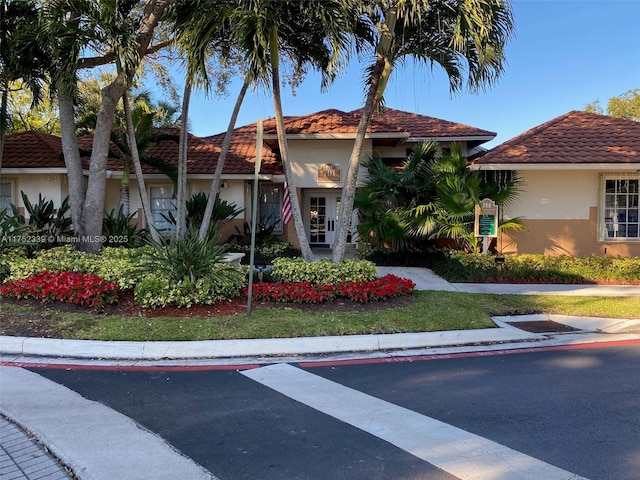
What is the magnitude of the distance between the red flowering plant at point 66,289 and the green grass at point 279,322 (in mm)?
317

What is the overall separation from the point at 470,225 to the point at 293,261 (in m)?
5.62

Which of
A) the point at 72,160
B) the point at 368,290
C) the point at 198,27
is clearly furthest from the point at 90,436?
the point at 72,160

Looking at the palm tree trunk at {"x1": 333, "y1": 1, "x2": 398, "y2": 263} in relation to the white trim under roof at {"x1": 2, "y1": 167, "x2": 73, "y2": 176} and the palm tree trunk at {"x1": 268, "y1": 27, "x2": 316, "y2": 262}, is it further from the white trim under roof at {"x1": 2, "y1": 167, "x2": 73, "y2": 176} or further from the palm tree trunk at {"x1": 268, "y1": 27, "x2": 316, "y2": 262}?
the white trim under roof at {"x1": 2, "y1": 167, "x2": 73, "y2": 176}

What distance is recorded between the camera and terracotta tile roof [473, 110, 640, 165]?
1295 cm

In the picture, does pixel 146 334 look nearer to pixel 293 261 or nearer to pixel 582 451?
pixel 293 261

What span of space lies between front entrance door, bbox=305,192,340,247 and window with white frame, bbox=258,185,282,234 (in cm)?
111

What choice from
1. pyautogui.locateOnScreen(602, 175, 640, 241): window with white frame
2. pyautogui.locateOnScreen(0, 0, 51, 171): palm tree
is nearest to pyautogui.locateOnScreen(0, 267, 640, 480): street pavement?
pyautogui.locateOnScreen(602, 175, 640, 241): window with white frame

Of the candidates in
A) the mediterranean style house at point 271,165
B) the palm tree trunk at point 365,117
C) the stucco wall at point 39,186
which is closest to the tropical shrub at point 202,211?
the mediterranean style house at point 271,165

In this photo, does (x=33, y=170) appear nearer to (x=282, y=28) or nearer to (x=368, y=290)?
(x=282, y=28)

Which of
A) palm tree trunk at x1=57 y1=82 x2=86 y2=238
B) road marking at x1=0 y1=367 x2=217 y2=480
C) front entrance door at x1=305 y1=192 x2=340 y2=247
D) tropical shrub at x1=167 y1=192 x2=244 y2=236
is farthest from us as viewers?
front entrance door at x1=305 y1=192 x2=340 y2=247

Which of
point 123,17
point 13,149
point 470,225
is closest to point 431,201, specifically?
point 470,225

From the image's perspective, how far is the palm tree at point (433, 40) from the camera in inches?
332

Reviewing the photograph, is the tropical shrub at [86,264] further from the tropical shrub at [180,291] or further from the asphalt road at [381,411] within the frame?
the asphalt road at [381,411]

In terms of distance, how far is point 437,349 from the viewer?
22.9 feet
